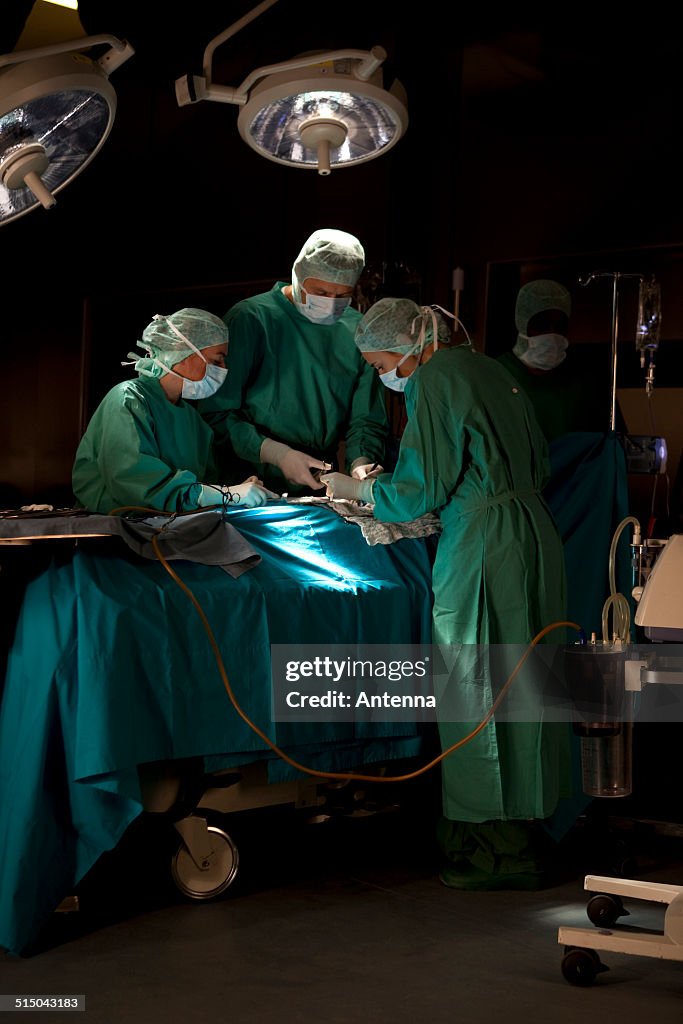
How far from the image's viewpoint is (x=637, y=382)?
5.02 metres

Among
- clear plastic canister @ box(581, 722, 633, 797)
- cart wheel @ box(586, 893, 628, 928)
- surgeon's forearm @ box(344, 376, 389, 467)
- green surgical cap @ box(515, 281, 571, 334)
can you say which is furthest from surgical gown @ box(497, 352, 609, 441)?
cart wheel @ box(586, 893, 628, 928)

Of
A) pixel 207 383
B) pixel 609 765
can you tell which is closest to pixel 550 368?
pixel 207 383

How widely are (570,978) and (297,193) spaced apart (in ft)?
13.5

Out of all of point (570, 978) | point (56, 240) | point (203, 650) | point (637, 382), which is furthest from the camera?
point (56, 240)

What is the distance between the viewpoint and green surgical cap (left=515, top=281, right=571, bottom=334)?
4633 millimetres

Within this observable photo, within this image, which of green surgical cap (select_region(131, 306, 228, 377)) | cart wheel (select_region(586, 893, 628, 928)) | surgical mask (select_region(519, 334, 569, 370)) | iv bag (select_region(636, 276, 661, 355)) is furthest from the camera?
surgical mask (select_region(519, 334, 569, 370))

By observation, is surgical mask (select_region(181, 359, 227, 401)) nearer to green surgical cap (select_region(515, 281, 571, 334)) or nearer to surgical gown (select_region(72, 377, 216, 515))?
surgical gown (select_region(72, 377, 216, 515))

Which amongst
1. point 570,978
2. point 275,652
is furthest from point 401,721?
point 570,978

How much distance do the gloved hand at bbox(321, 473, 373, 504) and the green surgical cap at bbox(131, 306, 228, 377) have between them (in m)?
0.56

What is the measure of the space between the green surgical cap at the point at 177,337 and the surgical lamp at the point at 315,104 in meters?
0.54

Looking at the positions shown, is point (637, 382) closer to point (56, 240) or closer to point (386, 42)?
point (386, 42)

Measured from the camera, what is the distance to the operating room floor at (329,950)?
238 centimetres

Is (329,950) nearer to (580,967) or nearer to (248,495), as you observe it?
(580,967)

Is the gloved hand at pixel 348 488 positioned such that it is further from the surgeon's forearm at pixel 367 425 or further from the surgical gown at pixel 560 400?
the surgical gown at pixel 560 400
